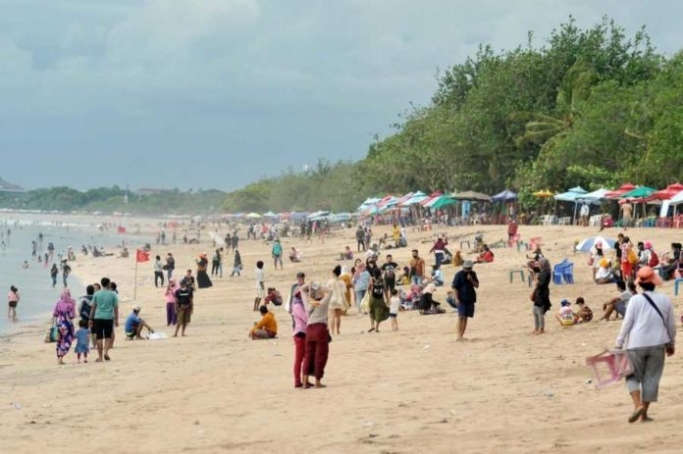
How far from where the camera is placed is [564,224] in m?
51.3

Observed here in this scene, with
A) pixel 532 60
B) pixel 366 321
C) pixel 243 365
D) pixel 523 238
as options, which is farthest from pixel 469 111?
pixel 243 365

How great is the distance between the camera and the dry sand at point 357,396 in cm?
989

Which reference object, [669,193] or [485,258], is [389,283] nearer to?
[485,258]

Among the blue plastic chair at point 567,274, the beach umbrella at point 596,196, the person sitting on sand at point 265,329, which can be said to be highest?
the beach umbrella at point 596,196

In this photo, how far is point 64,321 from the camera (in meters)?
18.2

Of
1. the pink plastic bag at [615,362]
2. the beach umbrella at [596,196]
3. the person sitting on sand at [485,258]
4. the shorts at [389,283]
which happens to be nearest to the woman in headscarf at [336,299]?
the shorts at [389,283]

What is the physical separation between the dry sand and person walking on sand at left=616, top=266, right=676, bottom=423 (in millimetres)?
245

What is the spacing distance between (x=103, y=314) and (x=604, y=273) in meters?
11.4

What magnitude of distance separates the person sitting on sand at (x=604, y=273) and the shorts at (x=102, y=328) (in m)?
10.9

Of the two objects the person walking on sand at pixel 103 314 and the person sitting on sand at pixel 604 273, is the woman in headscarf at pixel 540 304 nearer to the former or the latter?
the person walking on sand at pixel 103 314

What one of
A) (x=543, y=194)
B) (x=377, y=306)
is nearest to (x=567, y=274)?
(x=377, y=306)

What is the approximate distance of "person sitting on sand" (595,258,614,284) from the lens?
81.5 ft

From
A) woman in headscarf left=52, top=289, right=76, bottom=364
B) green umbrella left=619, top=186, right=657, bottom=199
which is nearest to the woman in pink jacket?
woman in headscarf left=52, top=289, right=76, bottom=364

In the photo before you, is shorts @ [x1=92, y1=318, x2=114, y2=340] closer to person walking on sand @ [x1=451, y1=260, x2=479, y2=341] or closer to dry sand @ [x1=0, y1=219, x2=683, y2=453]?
dry sand @ [x1=0, y1=219, x2=683, y2=453]
